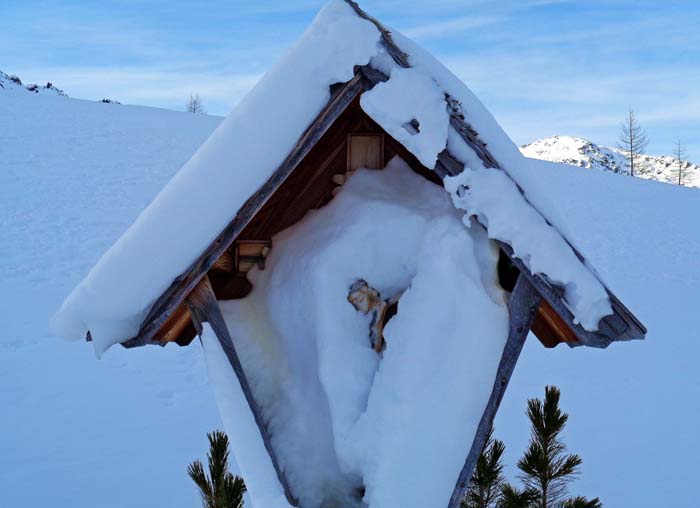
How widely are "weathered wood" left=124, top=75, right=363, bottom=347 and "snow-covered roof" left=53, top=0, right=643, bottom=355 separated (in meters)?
0.01

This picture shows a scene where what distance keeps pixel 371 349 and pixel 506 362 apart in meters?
0.51

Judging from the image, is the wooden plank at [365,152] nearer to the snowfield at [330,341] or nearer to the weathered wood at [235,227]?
the snowfield at [330,341]

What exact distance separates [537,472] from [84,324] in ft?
9.31

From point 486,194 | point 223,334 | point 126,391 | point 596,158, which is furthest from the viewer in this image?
point 596,158

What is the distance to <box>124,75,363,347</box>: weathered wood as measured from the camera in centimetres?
222

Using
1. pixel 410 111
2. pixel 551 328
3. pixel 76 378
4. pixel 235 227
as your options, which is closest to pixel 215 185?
pixel 235 227

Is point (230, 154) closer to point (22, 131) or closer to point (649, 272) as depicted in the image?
point (649, 272)

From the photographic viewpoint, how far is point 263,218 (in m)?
2.88

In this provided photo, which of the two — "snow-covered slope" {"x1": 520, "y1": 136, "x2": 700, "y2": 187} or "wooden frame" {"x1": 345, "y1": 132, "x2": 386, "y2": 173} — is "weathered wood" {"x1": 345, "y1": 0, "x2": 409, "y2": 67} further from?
"snow-covered slope" {"x1": 520, "y1": 136, "x2": 700, "y2": 187}

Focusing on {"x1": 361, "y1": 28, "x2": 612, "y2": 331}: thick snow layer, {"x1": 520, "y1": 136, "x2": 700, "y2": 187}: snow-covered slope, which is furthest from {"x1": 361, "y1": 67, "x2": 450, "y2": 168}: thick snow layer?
{"x1": 520, "y1": 136, "x2": 700, "y2": 187}: snow-covered slope

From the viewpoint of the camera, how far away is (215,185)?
7.47 ft

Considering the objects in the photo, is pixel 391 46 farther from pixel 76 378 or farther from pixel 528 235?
pixel 76 378

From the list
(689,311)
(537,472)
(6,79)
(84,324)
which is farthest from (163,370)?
(6,79)

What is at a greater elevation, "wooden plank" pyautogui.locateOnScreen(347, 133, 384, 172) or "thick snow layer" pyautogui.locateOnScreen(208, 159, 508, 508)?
"wooden plank" pyautogui.locateOnScreen(347, 133, 384, 172)
